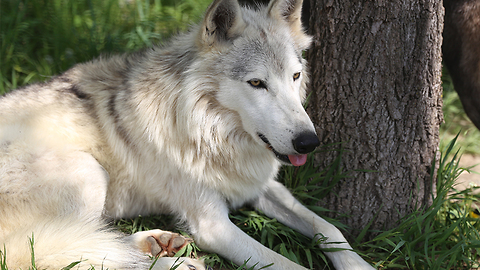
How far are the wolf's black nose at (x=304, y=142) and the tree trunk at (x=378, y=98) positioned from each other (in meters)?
0.72

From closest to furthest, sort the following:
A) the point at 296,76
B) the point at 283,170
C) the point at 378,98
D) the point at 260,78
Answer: the point at 260,78, the point at 296,76, the point at 378,98, the point at 283,170

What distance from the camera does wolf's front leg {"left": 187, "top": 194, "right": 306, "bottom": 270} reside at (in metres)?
2.20

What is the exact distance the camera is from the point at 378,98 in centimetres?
240

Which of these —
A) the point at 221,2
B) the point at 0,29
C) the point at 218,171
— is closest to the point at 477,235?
the point at 218,171

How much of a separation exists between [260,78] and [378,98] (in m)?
0.87

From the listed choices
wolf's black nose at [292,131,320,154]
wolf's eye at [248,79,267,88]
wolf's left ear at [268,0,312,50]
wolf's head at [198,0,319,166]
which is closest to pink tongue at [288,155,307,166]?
wolf's head at [198,0,319,166]

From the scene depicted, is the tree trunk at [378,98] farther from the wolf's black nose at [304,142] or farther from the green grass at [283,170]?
the wolf's black nose at [304,142]

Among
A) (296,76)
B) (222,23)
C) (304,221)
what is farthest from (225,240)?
(222,23)

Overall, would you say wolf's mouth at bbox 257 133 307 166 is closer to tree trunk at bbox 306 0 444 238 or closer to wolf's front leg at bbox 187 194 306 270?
wolf's front leg at bbox 187 194 306 270

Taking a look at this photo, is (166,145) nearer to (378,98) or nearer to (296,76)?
(296,76)

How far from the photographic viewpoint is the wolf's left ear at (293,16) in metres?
2.30

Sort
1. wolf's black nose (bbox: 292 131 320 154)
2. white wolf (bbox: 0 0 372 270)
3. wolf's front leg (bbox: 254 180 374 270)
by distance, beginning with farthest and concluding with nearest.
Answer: wolf's front leg (bbox: 254 180 374 270) → white wolf (bbox: 0 0 372 270) → wolf's black nose (bbox: 292 131 320 154)

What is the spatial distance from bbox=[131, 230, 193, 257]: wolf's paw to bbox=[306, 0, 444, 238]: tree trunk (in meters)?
1.11

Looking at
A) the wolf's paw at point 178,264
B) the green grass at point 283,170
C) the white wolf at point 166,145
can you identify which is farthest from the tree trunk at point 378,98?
the wolf's paw at point 178,264
